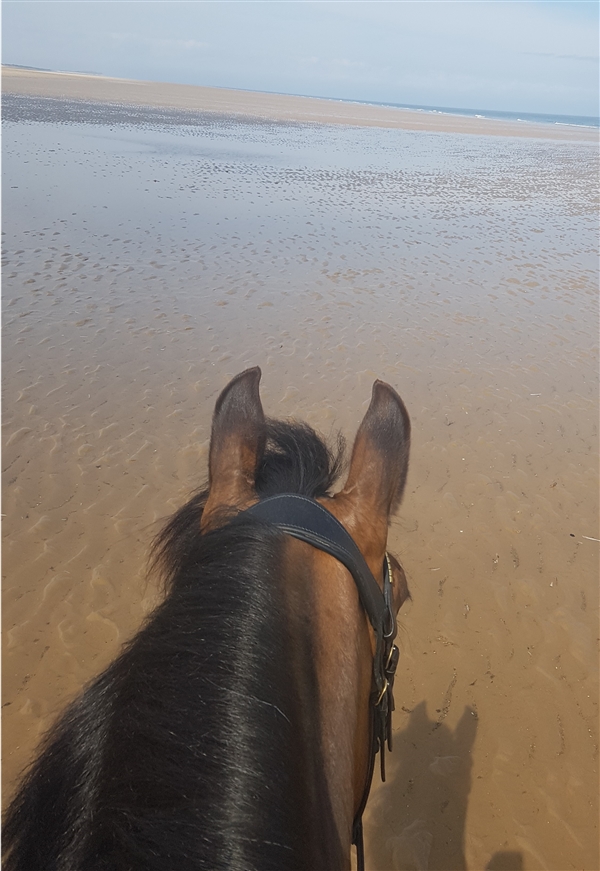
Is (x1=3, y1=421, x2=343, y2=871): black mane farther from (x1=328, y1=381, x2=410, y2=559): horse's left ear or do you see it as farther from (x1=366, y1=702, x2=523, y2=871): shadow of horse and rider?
(x1=366, y1=702, x2=523, y2=871): shadow of horse and rider

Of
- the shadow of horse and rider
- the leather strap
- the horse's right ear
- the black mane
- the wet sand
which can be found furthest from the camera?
the wet sand

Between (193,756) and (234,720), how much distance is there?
8cm

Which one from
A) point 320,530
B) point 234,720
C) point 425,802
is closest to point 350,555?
point 320,530

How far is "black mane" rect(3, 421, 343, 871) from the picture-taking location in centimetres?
80

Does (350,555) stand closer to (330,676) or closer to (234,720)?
(330,676)

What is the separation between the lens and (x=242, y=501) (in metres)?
1.48

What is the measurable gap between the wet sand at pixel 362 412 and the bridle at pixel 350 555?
206cm

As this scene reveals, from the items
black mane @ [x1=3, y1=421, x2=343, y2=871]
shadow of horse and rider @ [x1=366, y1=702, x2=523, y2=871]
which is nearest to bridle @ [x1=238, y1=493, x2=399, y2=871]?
black mane @ [x1=3, y1=421, x2=343, y2=871]

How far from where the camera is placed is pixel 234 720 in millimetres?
918

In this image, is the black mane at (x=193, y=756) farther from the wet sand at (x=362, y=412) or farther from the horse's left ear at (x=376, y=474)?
the wet sand at (x=362, y=412)

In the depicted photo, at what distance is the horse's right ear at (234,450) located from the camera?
59.4 inches

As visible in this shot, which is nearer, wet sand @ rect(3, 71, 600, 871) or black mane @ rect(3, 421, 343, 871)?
black mane @ rect(3, 421, 343, 871)

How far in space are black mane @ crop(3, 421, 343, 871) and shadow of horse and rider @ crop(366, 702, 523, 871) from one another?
2.46 meters

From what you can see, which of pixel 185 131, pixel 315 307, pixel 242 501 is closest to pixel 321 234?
pixel 315 307
